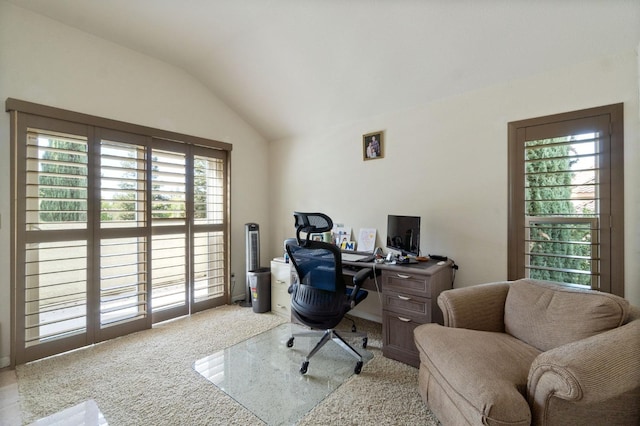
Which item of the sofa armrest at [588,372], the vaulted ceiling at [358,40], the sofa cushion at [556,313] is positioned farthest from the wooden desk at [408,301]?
the vaulted ceiling at [358,40]

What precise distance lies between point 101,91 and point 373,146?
2961 millimetres

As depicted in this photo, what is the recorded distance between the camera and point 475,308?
1.85 metres

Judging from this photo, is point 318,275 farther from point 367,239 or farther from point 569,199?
point 569,199

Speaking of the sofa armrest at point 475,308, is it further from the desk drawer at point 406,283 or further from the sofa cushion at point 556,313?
the desk drawer at point 406,283

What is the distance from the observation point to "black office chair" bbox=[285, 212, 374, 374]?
212 cm

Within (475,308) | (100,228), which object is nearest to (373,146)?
(475,308)

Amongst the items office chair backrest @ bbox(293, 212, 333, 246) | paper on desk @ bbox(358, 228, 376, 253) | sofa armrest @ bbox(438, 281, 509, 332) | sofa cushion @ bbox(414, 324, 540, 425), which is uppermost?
office chair backrest @ bbox(293, 212, 333, 246)

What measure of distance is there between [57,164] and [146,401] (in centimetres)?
222

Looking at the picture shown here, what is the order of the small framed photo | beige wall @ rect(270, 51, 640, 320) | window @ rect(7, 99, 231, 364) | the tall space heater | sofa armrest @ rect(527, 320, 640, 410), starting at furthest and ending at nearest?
the tall space heater → the small framed photo → window @ rect(7, 99, 231, 364) → beige wall @ rect(270, 51, 640, 320) → sofa armrest @ rect(527, 320, 640, 410)

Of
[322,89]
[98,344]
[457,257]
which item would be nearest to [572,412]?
[457,257]

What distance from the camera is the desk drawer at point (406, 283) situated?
7.15ft

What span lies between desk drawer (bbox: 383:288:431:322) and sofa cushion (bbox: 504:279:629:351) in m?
0.54

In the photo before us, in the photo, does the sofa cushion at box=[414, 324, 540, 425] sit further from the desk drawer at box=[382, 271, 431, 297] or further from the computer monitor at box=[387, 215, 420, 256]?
the computer monitor at box=[387, 215, 420, 256]

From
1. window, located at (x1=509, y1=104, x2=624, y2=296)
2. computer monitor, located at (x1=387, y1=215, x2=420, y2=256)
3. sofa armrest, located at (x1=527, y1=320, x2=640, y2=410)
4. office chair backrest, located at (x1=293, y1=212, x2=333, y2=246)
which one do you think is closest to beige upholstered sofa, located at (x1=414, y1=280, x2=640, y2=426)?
sofa armrest, located at (x1=527, y1=320, x2=640, y2=410)
